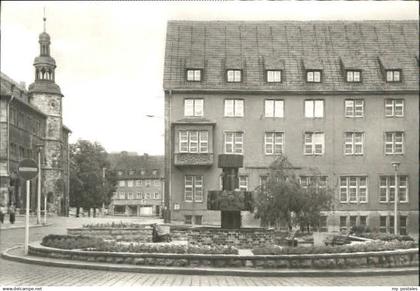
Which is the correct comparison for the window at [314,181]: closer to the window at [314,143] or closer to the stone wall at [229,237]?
the window at [314,143]

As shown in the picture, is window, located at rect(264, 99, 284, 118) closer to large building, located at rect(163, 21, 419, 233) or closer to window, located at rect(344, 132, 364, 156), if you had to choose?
large building, located at rect(163, 21, 419, 233)

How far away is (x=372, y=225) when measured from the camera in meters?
24.0

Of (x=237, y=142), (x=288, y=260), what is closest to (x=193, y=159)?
(x=237, y=142)

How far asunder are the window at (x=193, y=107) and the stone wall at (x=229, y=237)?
953cm

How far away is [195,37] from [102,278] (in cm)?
1188

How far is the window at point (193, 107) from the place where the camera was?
31.1 m

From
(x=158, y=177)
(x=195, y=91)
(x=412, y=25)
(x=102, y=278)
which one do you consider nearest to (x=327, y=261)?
(x=102, y=278)

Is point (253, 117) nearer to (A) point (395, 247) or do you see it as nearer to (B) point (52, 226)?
(B) point (52, 226)

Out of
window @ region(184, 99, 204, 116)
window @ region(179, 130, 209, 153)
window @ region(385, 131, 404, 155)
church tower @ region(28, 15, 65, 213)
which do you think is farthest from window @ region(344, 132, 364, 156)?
window @ region(179, 130, 209, 153)

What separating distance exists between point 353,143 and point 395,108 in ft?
8.73

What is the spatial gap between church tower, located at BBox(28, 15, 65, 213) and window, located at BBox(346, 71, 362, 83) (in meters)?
8.97

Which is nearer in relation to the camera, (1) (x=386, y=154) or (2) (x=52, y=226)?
(1) (x=386, y=154)

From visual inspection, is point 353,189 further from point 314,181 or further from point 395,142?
point 395,142

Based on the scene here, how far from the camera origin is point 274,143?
24.0 meters
